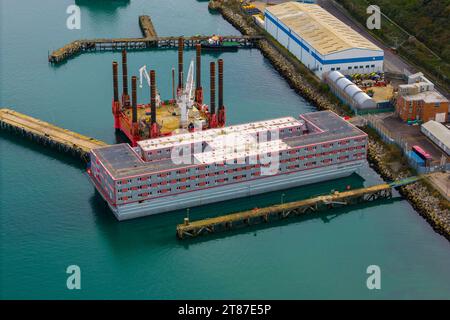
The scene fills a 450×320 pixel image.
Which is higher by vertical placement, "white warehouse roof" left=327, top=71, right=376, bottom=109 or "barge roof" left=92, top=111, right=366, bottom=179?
"white warehouse roof" left=327, top=71, right=376, bottom=109

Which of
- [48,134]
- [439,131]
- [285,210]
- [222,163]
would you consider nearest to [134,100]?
[48,134]

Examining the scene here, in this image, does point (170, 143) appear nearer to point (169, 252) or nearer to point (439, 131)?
point (169, 252)

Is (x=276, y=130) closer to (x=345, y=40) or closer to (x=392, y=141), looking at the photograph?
(x=392, y=141)

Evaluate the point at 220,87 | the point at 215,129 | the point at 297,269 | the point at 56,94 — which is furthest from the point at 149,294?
the point at 56,94

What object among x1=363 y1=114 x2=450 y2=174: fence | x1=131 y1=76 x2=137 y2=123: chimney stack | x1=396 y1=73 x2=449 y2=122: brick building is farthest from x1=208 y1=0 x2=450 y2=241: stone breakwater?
x1=131 y1=76 x2=137 y2=123: chimney stack

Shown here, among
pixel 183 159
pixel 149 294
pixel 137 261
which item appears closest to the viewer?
pixel 149 294

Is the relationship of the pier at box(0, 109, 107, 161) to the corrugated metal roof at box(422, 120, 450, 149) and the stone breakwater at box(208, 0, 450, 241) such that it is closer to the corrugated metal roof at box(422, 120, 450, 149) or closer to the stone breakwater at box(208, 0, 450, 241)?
the stone breakwater at box(208, 0, 450, 241)
